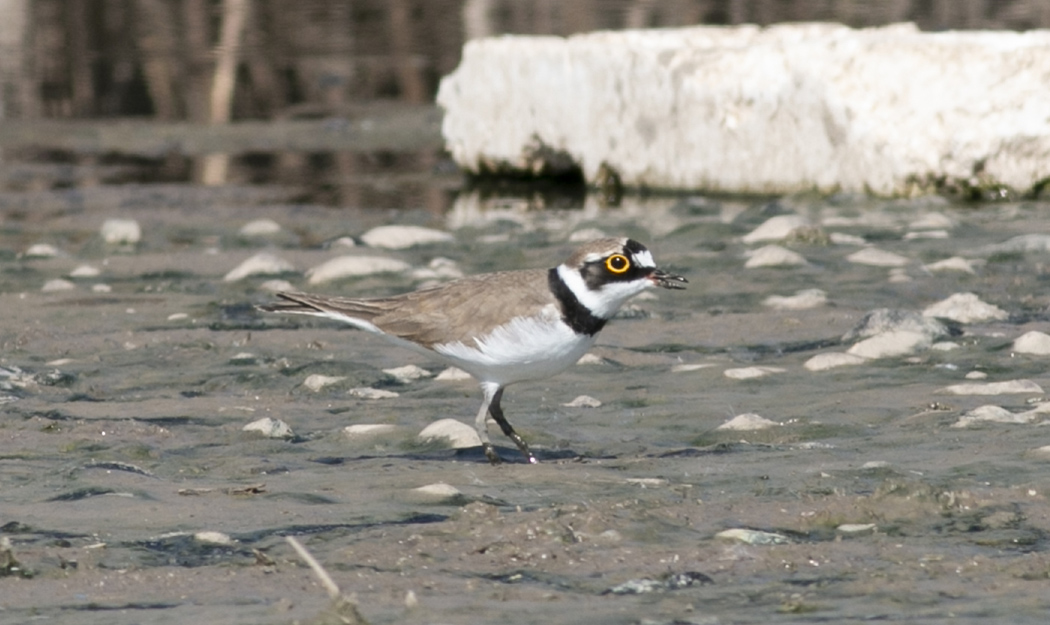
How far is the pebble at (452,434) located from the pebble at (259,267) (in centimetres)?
312

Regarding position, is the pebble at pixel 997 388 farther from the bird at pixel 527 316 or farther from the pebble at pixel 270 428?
the pebble at pixel 270 428

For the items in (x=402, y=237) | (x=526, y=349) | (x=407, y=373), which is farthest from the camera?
(x=402, y=237)

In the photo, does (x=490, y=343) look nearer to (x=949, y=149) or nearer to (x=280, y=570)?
(x=280, y=570)

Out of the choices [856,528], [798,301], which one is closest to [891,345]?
[798,301]

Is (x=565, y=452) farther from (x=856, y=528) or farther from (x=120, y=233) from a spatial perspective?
(x=120, y=233)

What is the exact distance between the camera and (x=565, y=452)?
18.1 ft

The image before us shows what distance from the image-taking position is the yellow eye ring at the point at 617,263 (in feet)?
18.6

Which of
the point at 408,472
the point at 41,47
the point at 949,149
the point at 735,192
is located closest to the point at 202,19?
the point at 41,47

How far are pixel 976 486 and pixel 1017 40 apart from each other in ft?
20.0

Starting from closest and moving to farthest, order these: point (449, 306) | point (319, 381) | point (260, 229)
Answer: point (449, 306)
point (319, 381)
point (260, 229)

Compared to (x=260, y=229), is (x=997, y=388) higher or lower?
higher

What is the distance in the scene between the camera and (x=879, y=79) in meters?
10.2

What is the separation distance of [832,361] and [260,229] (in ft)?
15.9

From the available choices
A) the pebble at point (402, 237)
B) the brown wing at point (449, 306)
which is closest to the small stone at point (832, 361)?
the brown wing at point (449, 306)
